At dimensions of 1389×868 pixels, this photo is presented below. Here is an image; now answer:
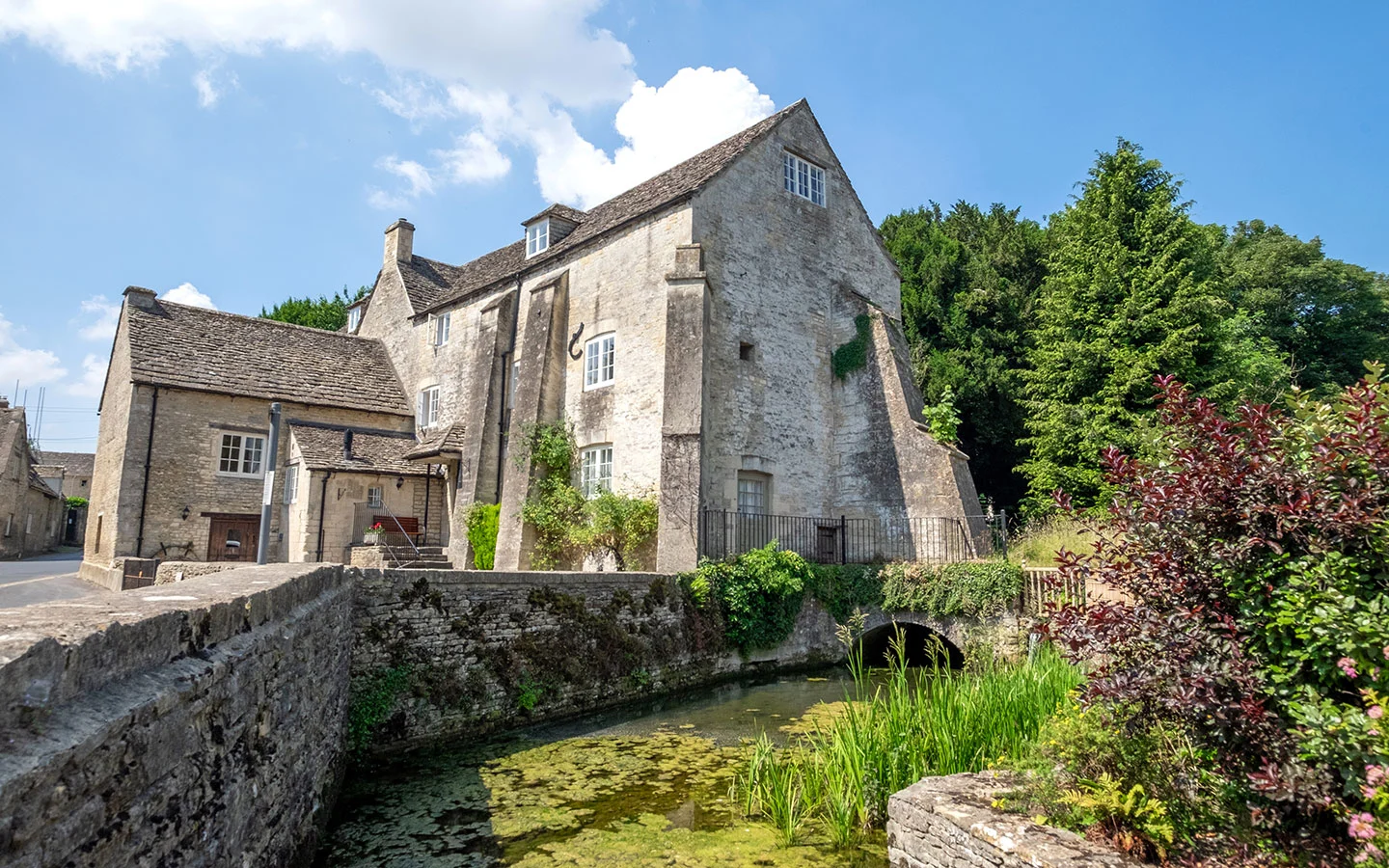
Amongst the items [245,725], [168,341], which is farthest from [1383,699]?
[168,341]

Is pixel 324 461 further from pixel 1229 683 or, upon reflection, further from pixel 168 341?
pixel 1229 683

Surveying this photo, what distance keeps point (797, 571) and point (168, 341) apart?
20767 mm

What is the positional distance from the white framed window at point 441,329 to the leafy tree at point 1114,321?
63.9 ft

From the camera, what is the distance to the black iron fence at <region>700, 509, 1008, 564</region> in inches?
692

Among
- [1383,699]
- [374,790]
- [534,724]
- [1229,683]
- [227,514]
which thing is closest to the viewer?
[1383,699]

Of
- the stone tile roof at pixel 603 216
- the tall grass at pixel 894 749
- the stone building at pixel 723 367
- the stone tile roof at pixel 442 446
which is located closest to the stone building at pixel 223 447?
the stone tile roof at pixel 442 446

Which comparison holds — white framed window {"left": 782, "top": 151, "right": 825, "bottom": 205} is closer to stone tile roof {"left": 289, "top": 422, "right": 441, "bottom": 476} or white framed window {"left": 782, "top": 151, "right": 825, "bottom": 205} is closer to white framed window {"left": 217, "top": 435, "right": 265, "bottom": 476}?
stone tile roof {"left": 289, "top": 422, "right": 441, "bottom": 476}

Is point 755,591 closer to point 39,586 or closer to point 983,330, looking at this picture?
point 39,586

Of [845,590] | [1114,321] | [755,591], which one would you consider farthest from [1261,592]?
[1114,321]

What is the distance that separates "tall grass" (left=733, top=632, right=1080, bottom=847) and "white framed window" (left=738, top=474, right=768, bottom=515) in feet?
37.9

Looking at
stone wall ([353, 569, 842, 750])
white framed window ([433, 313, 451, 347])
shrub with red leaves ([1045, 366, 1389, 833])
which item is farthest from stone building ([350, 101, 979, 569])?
shrub with red leaves ([1045, 366, 1389, 833])

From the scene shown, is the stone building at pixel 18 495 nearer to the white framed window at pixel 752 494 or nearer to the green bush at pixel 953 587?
the white framed window at pixel 752 494

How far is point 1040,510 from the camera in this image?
76.3ft

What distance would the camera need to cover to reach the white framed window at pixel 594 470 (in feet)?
64.0
